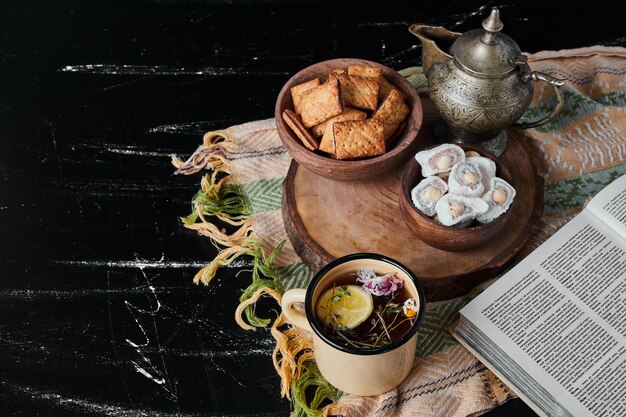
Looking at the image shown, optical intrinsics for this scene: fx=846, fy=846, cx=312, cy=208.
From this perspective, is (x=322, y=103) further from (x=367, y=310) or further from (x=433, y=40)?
(x=367, y=310)

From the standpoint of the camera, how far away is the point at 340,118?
137 centimetres

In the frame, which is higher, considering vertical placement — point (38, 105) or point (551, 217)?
point (38, 105)

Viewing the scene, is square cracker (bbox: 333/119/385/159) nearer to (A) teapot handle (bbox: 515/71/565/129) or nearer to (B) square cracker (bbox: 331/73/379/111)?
(B) square cracker (bbox: 331/73/379/111)

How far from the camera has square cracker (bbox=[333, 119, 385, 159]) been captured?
4.32ft

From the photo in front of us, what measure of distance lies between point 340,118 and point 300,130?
0.22ft

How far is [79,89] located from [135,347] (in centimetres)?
62

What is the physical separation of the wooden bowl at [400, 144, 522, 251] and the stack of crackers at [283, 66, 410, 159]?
6 centimetres

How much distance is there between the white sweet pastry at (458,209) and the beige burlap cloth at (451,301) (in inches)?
6.2

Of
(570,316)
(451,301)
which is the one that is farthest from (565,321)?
(451,301)

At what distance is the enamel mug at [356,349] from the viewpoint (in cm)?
115

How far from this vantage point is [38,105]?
1690 mm

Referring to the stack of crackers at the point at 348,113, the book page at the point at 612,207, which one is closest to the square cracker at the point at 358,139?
the stack of crackers at the point at 348,113

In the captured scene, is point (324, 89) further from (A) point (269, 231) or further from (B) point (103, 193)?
(B) point (103, 193)

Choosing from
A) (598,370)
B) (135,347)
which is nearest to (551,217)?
(598,370)
